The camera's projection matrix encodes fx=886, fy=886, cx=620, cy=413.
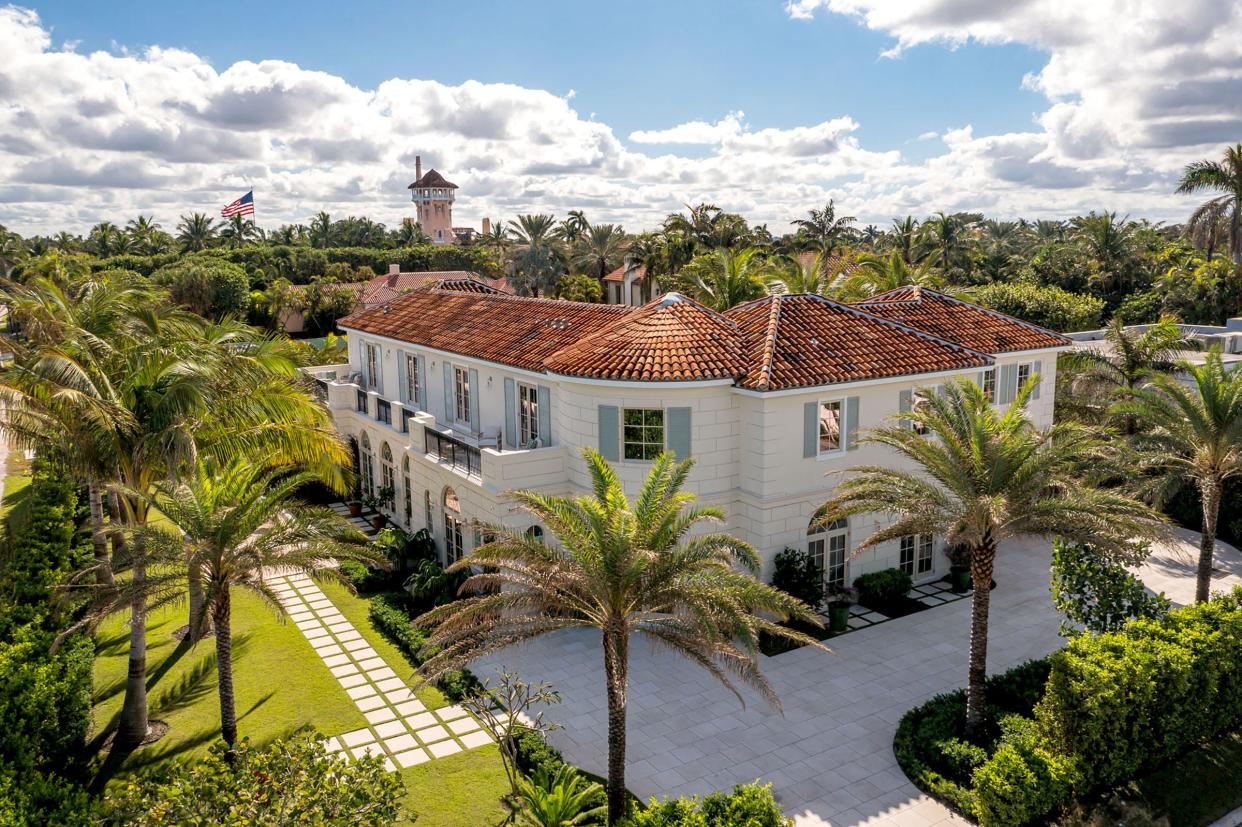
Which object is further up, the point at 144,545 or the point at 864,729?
the point at 144,545

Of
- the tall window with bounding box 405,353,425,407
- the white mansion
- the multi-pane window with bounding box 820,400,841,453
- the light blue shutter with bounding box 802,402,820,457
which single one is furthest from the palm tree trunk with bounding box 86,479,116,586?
the multi-pane window with bounding box 820,400,841,453

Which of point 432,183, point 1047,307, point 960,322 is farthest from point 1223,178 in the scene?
point 432,183

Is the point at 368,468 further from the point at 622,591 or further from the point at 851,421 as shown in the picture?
the point at 622,591

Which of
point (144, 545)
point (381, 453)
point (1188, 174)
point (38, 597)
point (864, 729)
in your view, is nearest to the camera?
point (144, 545)

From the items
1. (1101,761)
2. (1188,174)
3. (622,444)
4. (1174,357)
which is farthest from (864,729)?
(1188,174)

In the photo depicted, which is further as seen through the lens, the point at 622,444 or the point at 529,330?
the point at 529,330

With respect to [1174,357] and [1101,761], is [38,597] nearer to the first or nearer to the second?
[1101,761]
